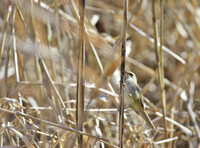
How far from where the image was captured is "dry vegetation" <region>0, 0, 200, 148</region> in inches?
67.9

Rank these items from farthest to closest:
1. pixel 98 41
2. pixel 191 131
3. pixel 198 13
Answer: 1. pixel 198 13
2. pixel 191 131
3. pixel 98 41

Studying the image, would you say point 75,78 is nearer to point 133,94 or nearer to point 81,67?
point 133,94

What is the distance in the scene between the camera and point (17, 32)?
101 inches

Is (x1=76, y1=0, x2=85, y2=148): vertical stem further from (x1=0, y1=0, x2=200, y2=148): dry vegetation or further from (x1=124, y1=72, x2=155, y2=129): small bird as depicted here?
(x1=124, y1=72, x2=155, y2=129): small bird

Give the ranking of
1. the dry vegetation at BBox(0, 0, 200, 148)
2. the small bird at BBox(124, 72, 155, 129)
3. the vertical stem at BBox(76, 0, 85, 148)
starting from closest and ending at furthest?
the vertical stem at BBox(76, 0, 85, 148), the dry vegetation at BBox(0, 0, 200, 148), the small bird at BBox(124, 72, 155, 129)

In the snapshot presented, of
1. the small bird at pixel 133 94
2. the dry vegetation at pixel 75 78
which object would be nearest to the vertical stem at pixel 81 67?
the dry vegetation at pixel 75 78

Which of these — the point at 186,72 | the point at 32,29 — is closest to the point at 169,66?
the point at 186,72

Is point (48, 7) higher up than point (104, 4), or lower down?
lower down

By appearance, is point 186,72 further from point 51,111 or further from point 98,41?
point 51,111

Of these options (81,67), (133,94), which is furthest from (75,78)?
(81,67)

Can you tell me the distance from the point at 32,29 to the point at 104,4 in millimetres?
1906

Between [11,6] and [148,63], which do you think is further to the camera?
[148,63]

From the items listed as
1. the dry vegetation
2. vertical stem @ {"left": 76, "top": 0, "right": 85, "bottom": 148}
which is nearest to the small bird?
the dry vegetation

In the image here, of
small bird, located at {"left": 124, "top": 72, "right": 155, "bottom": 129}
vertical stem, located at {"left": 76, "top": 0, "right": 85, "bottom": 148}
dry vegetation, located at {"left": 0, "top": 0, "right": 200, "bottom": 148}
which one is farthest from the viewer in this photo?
small bird, located at {"left": 124, "top": 72, "right": 155, "bottom": 129}
